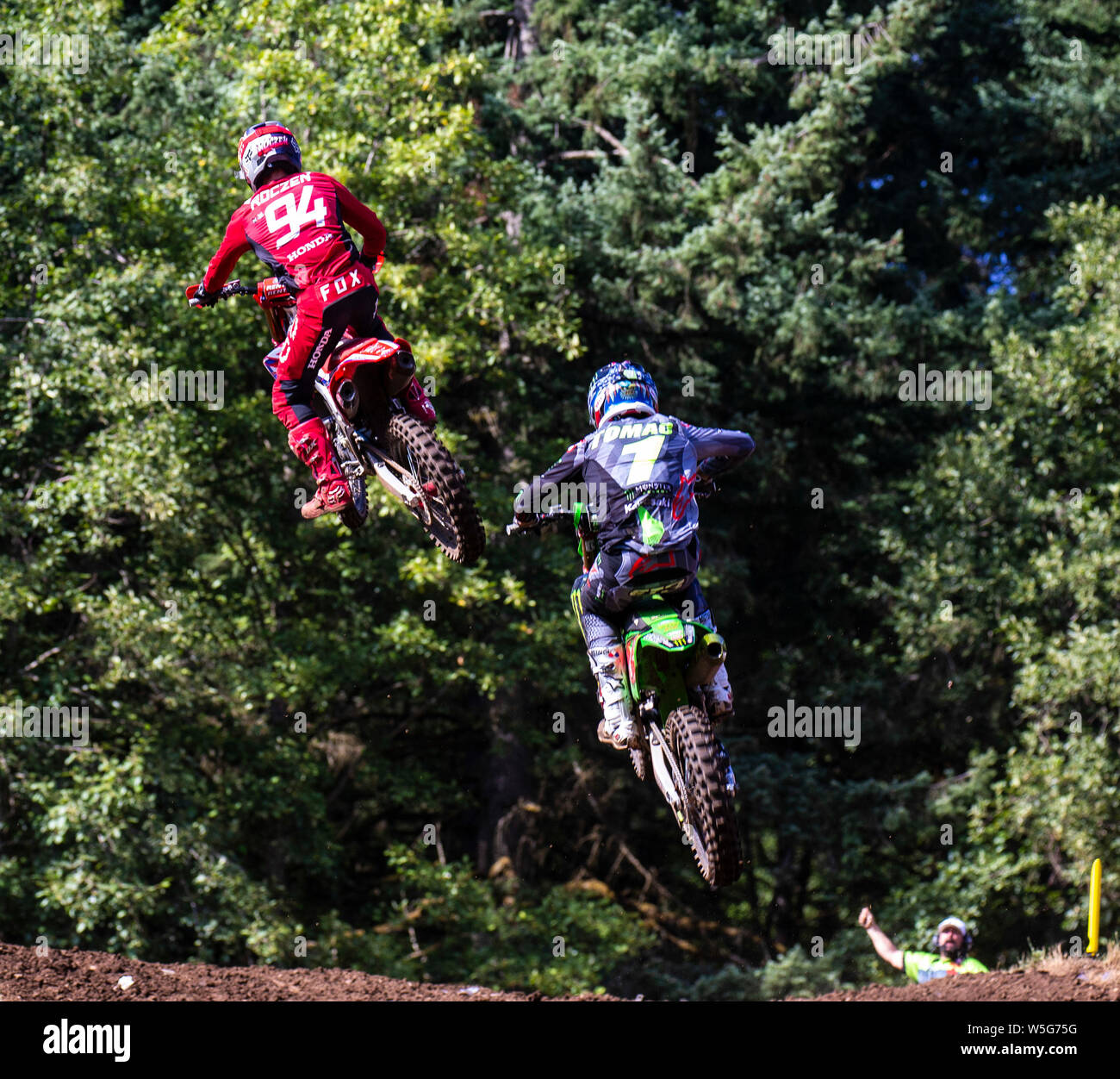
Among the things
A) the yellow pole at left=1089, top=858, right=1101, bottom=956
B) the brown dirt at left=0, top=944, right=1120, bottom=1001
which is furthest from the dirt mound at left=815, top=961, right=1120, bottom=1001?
the yellow pole at left=1089, top=858, right=1101, bottom=956

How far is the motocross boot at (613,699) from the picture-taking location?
286 inches

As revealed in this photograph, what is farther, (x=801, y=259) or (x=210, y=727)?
(x=801, y=259)

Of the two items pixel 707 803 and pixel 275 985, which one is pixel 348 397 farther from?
pixel 275 985

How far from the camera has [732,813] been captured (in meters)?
6.68

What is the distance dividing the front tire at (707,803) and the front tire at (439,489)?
1.29 m

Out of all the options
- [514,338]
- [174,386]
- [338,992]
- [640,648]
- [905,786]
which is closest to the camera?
[640,648]

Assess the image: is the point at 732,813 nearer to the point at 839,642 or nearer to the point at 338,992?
the point at 338,992

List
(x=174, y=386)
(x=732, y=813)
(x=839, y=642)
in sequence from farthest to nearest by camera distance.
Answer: (x=839, y=642) < (x=174, y=386) < (x=732, y=813)

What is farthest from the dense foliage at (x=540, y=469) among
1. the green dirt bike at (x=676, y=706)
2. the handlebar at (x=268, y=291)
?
the green dirt bike at (x=676, y=706)

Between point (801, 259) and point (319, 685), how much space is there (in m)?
9.59

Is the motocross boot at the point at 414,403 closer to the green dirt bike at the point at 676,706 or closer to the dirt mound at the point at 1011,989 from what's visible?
the green dirt bike at the point at 676,706
